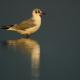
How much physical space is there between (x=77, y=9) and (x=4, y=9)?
1575 millimetres

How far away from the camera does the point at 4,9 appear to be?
15.8 m

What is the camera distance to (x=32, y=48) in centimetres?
1170

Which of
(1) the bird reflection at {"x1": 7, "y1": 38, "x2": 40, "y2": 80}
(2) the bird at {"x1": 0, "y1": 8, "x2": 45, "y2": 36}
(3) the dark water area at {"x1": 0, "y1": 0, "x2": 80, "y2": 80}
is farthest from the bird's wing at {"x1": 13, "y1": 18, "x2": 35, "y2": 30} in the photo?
(1) the bird reflection at {"x1": 7, "y1": 38, "x2": 40, "y2": 80}

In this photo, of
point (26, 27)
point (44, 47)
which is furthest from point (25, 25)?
point (44, 47)

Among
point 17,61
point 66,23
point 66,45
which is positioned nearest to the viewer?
point 17,61

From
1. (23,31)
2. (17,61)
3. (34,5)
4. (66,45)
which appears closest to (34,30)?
(23,31)

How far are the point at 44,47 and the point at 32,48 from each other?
0.76 feet

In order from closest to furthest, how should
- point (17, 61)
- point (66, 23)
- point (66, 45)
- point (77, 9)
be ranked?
point (17, 61), point (66, 45), point (66, 23), point (77, 9)

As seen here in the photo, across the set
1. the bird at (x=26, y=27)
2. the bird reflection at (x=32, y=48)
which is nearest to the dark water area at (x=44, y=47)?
the bird reflection at (x=32, y=48)

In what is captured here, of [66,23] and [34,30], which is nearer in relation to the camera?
[34,30]

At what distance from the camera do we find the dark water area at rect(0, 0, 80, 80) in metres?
10.1

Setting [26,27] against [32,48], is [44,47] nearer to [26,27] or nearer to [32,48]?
[32,48]

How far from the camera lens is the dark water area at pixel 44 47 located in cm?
1011

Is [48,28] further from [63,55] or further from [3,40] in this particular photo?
[63,55]
